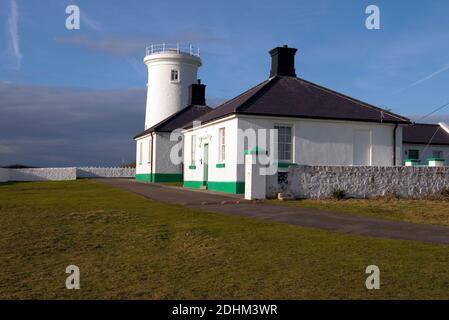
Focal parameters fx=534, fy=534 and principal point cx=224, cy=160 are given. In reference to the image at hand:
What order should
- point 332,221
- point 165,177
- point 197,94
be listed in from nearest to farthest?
point 332,221 → point 165,177 → point 197,94

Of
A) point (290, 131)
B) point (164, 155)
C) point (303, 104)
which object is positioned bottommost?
point (164, 155)

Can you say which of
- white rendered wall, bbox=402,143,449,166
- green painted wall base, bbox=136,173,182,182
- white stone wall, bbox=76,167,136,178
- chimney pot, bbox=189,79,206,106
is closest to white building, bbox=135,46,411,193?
green painted wall base, bbox=136,173,182,182

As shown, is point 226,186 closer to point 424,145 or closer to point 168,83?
point 168,83

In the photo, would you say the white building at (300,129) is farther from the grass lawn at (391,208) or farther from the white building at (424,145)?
the white building at (424,145)

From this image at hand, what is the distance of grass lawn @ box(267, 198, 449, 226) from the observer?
14.1m

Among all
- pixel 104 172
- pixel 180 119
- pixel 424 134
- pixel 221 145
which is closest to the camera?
pixel 221 145

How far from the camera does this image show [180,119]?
36594 millimetres

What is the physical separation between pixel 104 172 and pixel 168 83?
14.1 m

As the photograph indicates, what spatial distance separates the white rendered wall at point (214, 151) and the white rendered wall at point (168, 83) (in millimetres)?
10450

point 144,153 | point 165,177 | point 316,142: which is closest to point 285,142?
point 316,142

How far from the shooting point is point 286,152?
2152cm

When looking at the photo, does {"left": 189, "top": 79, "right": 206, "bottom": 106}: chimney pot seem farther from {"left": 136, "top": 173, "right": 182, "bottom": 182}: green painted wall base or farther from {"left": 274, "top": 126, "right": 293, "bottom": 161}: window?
{"left": 274, "top": 126, "right": 293, "bottom": 161}: window

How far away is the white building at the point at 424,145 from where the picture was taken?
36.7 metres
